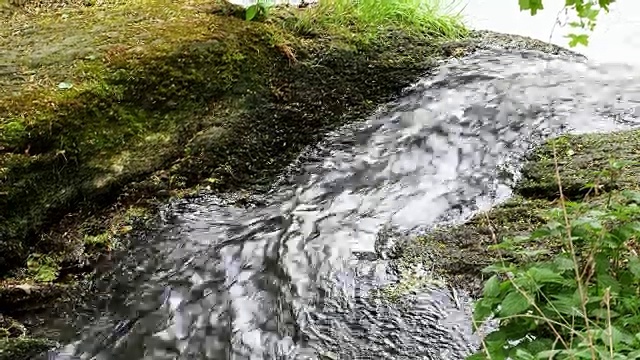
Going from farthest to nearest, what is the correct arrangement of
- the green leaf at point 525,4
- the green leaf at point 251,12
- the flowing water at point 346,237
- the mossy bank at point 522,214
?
the green leaf at point 251,12 → the mossy bank at point 522,214 → the flowing water at point 346,237 → the green leaf at point 525,4

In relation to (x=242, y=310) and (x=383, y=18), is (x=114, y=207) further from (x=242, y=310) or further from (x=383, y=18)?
(x=383, y=18)

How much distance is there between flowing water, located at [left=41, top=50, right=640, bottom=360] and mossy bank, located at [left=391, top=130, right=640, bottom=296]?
0.11 metres

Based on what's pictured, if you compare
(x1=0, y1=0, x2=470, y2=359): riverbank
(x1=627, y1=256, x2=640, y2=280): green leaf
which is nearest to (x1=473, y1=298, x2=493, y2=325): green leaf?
(x1=627, y1=256, x2=640, y2=280): green leaf

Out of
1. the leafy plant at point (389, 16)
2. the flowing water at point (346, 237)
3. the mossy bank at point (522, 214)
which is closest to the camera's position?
the flowing water at point (346, 237)

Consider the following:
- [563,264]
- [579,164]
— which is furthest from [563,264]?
[579,164]

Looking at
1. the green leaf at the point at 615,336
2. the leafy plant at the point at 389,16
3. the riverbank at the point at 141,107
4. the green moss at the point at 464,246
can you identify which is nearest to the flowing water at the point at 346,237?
the green moss at the point at 464,246

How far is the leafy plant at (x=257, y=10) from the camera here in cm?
445

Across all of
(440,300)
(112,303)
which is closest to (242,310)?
(112,303)

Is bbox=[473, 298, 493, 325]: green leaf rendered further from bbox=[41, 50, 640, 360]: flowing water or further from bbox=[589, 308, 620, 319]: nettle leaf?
bbox=[41, 50, 640, 360]: flowing water

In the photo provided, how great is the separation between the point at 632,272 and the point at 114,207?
271cm

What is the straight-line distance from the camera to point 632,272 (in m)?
1.68

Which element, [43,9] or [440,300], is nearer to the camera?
[440,300]

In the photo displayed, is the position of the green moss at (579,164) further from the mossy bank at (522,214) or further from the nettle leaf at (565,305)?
the nettle leaf at (565,305)

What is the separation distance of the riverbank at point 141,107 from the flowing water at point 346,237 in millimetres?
229
